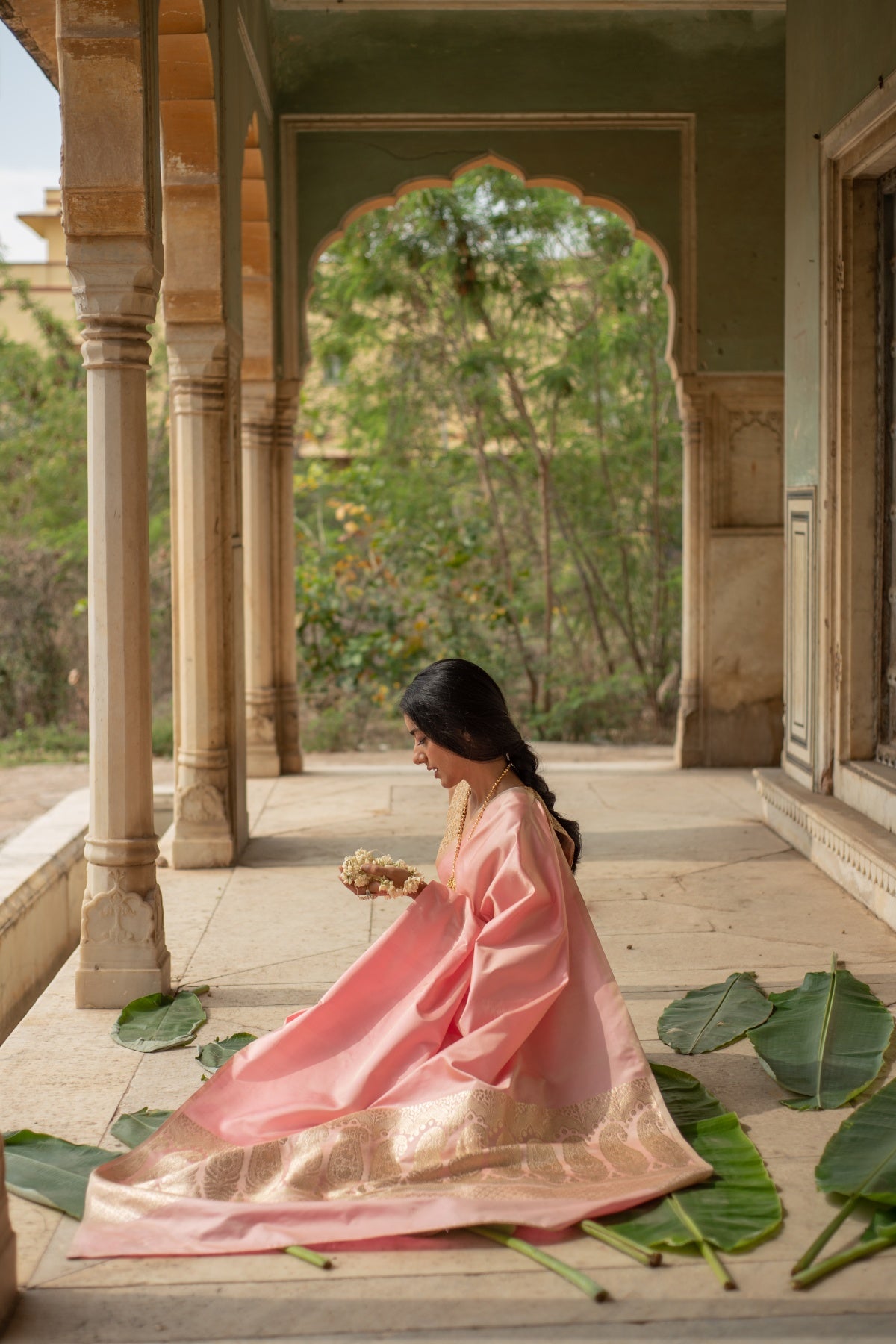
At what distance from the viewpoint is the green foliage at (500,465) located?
12609 millimetres

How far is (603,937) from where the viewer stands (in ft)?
17.4

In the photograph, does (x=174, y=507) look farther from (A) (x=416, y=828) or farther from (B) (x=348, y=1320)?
(B) (x=348, y=1320)

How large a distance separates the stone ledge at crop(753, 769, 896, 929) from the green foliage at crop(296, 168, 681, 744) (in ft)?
18.0

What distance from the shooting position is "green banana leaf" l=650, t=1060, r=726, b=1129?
137 inches

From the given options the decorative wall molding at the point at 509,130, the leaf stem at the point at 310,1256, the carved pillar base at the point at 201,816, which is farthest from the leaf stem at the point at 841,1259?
the decorative wall molding at the point at 509,130

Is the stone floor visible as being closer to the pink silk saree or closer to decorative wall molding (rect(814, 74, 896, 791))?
the pink silk saree

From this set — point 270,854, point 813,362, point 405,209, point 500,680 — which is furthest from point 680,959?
point 405,209

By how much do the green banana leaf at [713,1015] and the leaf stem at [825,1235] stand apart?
1.05 m

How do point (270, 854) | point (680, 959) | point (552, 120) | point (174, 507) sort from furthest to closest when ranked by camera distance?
1. point (552, 120)
2. point (270, 854)
3. point (174, 507)
4. point (680, 959)

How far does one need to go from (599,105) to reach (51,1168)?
24.6ft

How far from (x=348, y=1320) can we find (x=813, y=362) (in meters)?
5.15

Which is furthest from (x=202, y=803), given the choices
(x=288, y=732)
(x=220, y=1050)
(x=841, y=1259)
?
(x=841, y=1259)

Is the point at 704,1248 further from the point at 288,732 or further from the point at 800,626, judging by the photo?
the point at 288,732

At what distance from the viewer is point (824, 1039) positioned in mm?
3973
